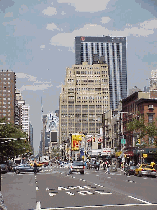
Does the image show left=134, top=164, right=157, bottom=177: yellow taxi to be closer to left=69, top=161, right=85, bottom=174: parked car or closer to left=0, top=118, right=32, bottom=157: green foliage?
left=69, top=161, right=85, bottom=174: parked car

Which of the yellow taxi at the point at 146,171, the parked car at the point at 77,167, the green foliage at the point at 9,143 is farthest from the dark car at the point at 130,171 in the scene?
the green foliage at the point at 9,143

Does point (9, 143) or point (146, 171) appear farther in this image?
point (9, 143)

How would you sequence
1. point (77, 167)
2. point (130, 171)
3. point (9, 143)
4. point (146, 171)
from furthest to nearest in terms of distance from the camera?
1. point (9, 143)
2. point (77, 167)
3. point (130, 171)
4. point (146, 171)

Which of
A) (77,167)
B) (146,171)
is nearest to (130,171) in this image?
(146,171)

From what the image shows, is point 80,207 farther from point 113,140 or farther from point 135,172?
point 113,140

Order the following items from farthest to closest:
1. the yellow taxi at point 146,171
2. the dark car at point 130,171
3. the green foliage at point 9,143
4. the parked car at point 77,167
A: 1. the green foliage at point 9,143
2. the parked car at point 77,167
3. the dark car at point 130,171
4. the yellow taxi at point 146,171

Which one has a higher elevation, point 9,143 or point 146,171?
point 9,143

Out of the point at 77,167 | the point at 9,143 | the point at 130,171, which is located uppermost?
the point at 9,143

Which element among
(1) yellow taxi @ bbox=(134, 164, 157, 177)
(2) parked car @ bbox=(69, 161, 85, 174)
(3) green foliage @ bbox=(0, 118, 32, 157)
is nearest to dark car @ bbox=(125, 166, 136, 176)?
(1) yellow taxi @ bbox=(134, 164, 157, 177)

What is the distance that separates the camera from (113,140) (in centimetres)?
12850

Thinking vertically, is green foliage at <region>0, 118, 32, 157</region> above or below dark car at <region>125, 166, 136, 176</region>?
above

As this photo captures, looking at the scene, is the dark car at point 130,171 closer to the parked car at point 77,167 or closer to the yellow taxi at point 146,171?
the yellow taxi at point 146,171

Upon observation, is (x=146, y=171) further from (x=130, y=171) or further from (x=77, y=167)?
Answer: (x=77, y=167)

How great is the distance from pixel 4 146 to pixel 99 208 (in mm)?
83472
